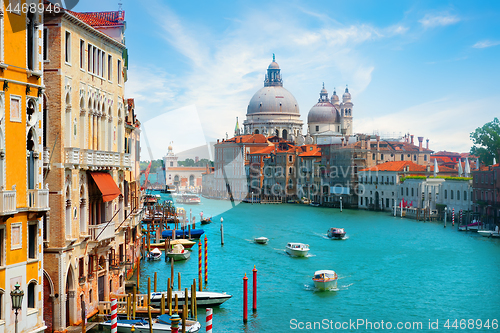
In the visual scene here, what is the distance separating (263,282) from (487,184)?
22643 millimetres

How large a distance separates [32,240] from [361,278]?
14.0 meters

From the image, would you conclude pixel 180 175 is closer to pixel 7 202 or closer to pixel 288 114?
pixel 288 114

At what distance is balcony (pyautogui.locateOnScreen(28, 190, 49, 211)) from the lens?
9.47m

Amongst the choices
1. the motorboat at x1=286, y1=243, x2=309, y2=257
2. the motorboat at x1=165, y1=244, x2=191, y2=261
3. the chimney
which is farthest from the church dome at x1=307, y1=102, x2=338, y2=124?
the motorboat at x1=165, y1=244, x2=191, y2=261

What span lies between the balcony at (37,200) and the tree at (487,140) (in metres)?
42.7

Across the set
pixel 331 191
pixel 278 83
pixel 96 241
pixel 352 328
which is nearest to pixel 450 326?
pixel 352 328

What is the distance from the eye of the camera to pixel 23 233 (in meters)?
9.35

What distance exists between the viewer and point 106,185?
43.2ft

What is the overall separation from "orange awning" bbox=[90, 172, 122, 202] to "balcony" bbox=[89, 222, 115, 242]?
63 cm

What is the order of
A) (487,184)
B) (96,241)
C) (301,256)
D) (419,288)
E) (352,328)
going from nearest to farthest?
(96,241)
(352,328)
(419,288)
(301,256)
(487,184)

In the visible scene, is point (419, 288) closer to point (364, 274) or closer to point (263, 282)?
point (364, 274)

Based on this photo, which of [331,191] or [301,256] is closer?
[301,256]

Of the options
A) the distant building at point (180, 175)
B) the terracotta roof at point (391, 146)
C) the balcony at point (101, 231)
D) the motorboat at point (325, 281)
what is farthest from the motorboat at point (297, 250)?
the distant building at point (180, 175)

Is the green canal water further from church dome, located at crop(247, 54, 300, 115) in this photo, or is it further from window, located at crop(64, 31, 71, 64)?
church dome, located at crop(247, 54, 300, 115)
